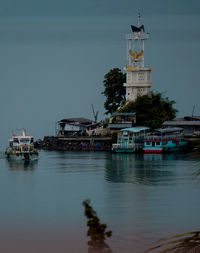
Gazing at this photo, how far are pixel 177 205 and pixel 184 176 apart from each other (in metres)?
18.9

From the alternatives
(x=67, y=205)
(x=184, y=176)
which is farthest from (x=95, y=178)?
(x=67, y=205)

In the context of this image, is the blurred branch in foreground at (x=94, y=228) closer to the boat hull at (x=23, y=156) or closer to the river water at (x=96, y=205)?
the river water at (x=96, y=205)

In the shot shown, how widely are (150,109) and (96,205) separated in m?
62.6

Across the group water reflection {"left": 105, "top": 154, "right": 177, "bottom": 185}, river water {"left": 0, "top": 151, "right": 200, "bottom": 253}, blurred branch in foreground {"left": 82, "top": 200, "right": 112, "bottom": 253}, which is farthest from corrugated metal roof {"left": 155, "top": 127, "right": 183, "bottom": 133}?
blurred branch in foreground {"left": 82, "top": 200, "right": 112, "bottom": 253}

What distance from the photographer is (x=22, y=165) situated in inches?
2835

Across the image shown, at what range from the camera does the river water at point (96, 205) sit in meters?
25.6

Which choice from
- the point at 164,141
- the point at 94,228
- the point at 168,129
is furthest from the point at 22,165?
the point at 94,228

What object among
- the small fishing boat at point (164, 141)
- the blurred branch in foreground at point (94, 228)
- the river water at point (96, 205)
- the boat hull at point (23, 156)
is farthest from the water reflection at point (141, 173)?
the blurred branch in foreground at point (94, 228)

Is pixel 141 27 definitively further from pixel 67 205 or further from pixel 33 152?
pixel 67 205

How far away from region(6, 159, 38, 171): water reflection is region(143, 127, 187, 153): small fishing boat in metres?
22.0

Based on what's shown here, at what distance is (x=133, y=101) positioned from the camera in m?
98.2

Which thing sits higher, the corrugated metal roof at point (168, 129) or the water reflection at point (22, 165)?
the corrugated metal roof at point (168, 129)

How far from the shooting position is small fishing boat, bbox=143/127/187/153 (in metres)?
88.6

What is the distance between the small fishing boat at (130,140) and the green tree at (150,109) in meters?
4.40
